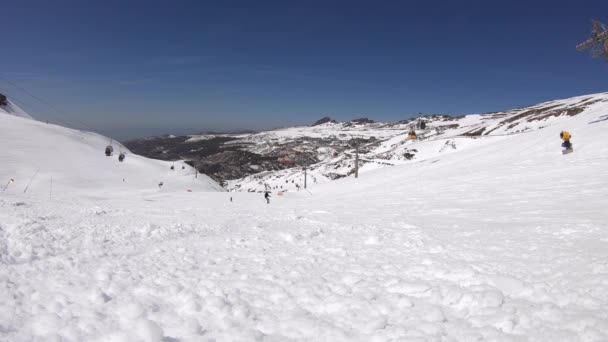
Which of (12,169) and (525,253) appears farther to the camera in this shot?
(12,169)

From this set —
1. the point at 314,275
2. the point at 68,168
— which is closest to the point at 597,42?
the point at 314,275

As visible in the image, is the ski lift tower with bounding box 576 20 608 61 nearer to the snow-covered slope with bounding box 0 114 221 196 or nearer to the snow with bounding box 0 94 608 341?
the snow with bounding box 0 94 608 341

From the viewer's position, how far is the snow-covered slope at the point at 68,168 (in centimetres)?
4097

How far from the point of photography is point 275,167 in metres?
192

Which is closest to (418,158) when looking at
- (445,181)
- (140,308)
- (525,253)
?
(445,181)

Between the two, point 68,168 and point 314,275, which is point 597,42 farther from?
point 68,168

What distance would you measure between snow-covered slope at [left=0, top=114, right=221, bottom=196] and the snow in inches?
1243

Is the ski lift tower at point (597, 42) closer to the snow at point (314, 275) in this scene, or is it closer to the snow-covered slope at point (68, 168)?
the snow at point (314, 275)

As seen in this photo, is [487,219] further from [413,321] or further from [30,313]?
[30,313]

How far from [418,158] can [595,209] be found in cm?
7038

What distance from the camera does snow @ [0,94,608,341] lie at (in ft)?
15.5

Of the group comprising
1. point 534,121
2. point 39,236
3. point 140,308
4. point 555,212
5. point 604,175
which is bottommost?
point 140,308

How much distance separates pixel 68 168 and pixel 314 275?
5499 centimetres

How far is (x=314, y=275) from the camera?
276 inches
